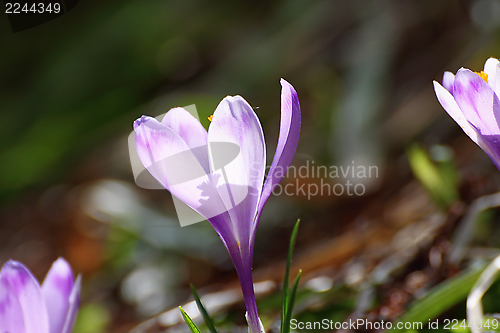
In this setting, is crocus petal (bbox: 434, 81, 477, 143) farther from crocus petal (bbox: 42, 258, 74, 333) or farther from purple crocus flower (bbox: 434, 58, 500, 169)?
crocus petal (bbox: 42, 258, 74, 333)

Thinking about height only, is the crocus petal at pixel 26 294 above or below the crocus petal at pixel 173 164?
below

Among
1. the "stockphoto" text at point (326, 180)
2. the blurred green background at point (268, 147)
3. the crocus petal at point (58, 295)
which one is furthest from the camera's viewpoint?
the "stockphoto" text at point (326, 180)

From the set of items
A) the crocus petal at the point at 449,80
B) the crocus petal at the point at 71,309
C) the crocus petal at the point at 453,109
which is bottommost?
the crocus petal at the point at 71,309

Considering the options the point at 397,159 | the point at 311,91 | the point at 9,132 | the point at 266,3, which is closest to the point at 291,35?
the point at 266,3

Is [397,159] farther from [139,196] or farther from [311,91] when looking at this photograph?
[139,196]

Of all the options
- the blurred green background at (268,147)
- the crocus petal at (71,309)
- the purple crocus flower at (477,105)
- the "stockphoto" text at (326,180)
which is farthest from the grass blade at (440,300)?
the "stockphoto" text at (326,180)

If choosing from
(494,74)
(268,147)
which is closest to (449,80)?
(494,74)

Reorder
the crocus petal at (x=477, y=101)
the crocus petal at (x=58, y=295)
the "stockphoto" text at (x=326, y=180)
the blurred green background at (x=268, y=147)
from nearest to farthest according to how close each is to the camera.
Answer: the crocus petal at (x=477, y=101)
the crocus petal at (x=58, y=295)
the blurred green background at (x=268, y=147)
the "stockphoto" text at (x=326, y=180)

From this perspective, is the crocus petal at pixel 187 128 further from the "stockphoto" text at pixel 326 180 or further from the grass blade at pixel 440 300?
the "stockphoto" text at pixel 326 180
